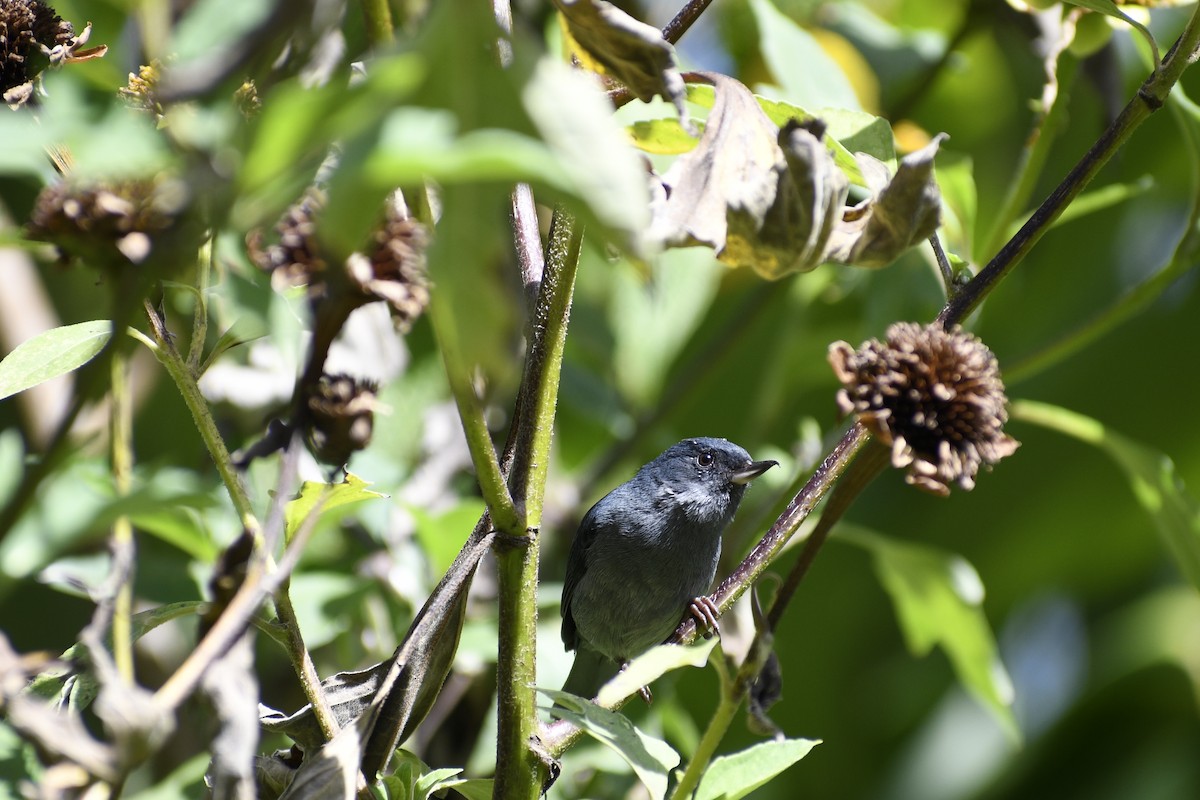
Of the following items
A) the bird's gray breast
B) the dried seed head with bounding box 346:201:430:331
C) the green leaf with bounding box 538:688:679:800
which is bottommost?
the bird's gray breast

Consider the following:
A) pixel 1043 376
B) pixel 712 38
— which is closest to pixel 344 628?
pixel 712 38

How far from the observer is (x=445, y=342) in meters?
0.91

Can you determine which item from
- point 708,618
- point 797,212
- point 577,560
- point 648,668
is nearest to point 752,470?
point 577,560

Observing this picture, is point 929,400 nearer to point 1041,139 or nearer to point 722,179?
point 722,179

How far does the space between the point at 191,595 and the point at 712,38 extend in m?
2.03

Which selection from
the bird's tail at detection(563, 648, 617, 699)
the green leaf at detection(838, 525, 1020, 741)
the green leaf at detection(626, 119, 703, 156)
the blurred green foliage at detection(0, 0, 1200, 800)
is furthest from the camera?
the bird's tail at detection(563, 648, 617, 699)

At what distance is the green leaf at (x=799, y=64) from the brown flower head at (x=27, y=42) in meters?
1.21

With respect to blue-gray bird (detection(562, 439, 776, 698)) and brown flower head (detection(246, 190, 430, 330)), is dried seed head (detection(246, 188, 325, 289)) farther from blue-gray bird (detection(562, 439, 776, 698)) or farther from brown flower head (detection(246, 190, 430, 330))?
blue-gray bird (detection(562, 439, 776, 698))

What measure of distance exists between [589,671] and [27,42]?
221cm

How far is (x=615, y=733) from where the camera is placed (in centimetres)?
112

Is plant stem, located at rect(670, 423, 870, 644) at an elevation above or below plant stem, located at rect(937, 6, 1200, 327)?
below

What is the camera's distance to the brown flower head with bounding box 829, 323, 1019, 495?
3.91 feet

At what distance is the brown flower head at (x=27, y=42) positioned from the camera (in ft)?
3.67

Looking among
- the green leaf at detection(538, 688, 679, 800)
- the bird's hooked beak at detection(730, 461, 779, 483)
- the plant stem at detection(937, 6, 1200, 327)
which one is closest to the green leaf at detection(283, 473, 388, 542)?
the green leaf at detection(538, 688, 679, 800)
